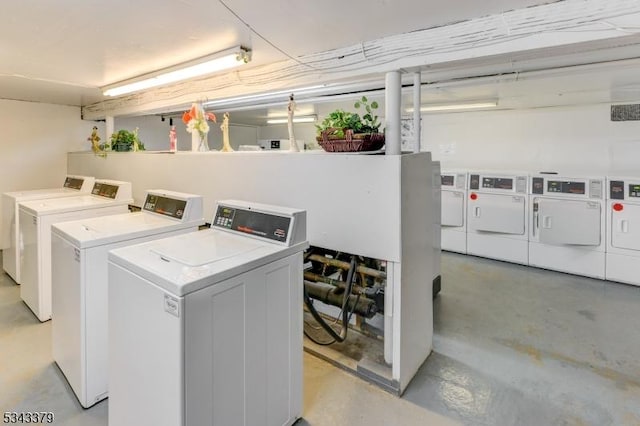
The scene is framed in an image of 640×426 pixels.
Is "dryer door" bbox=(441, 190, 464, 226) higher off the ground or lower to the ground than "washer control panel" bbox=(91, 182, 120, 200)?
lower

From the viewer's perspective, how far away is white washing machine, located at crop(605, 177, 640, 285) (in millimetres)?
3969

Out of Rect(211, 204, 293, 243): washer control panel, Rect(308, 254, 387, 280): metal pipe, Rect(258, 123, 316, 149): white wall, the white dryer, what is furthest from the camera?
Rect(258, 123, 316, 149): white wall

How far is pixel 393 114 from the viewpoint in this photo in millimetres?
2203

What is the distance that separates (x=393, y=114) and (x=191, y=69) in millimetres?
1708

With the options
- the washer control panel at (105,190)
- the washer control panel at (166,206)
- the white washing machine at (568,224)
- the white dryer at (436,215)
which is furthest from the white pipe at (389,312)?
the white washing machine at (568,224)

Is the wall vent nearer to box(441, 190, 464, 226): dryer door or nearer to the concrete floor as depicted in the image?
box(441, 190, 464, 226): dryer door

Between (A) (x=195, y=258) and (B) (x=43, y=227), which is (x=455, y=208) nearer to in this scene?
(A) (x=195, y=258)

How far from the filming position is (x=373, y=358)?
252 cm

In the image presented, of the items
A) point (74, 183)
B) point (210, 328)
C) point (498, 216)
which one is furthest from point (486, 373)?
point (74, 183)

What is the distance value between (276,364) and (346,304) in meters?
0.83

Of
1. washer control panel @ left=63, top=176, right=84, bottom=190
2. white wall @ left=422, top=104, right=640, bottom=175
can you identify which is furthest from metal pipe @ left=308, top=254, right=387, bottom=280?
white wall @ left=422, top=104, right=640, bottom=175

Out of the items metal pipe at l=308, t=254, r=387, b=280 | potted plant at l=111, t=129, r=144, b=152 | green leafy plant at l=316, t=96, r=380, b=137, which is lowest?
metal pipe at l=308, t=254, r=387, b=280

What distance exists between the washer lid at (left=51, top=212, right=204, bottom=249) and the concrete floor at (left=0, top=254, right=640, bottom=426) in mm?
983

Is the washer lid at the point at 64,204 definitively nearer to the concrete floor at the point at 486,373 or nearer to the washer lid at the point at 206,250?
the concrete floor at the point at 486,373
